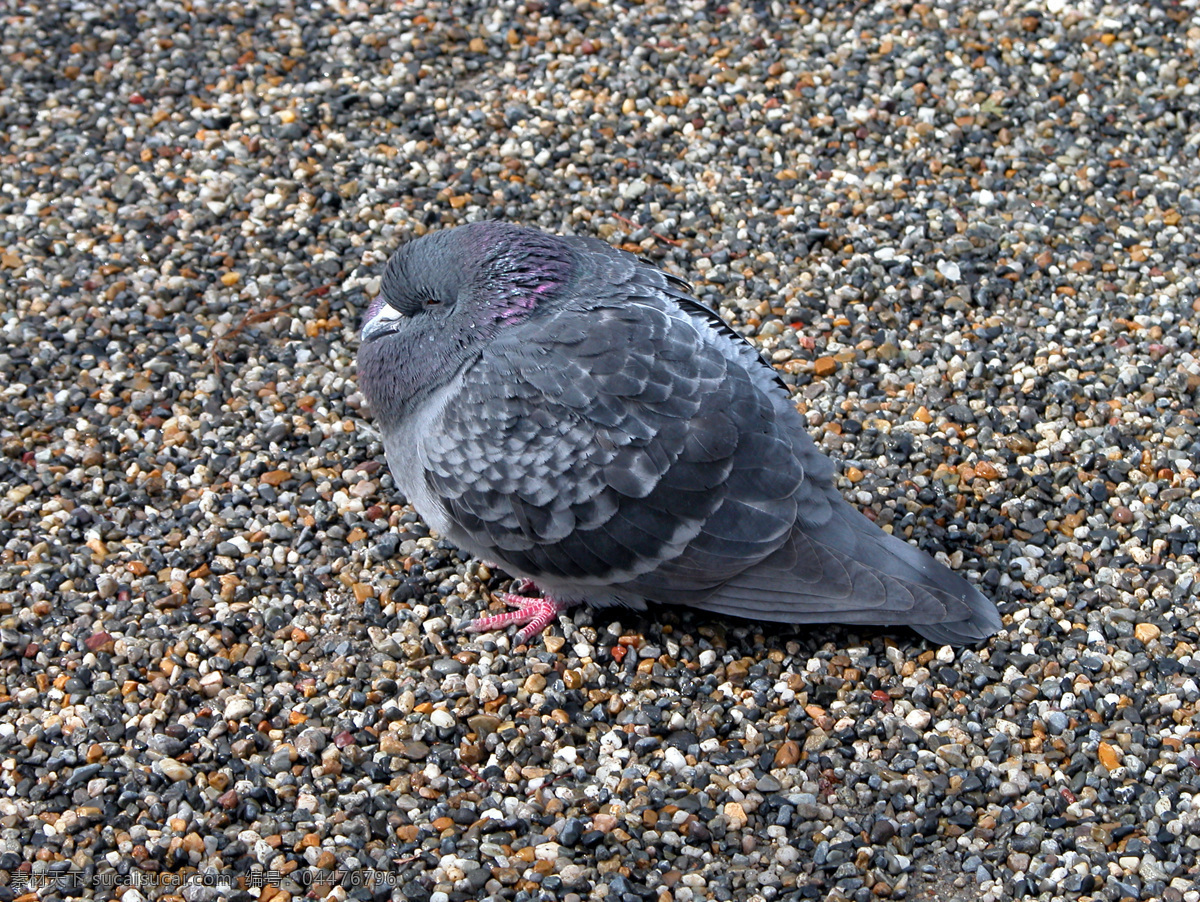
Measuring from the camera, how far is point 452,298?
15.5ft

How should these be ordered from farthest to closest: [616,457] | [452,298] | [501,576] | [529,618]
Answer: [501,576] → [529,618] → [452,298] → [616,457]

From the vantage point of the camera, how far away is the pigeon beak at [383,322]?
497 cm

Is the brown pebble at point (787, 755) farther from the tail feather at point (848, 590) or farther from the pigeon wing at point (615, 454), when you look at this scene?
the pigeon wing at point (615, 454)

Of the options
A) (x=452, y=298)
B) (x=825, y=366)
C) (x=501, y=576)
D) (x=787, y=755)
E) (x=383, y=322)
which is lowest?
(x=501, y=576)

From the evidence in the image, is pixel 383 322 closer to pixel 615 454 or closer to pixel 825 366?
pixel 615 454

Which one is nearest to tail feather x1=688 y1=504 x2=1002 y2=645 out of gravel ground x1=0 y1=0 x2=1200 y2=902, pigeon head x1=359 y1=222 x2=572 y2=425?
gravel ground x1=0 y1=0 x2=1200 y2=902

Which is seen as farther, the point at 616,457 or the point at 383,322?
the point at 383,322

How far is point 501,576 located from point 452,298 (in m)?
1.26

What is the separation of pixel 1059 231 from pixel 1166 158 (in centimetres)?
96

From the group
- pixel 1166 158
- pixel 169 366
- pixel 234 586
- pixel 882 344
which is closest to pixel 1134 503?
pixel 882 344

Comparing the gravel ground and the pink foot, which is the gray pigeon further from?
the gravel ground

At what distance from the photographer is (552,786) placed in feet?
14.3

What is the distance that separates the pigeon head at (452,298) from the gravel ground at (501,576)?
882mm

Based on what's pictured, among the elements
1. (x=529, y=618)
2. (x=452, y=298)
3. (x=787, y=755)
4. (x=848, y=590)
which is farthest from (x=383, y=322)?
(x=787, y=755)
